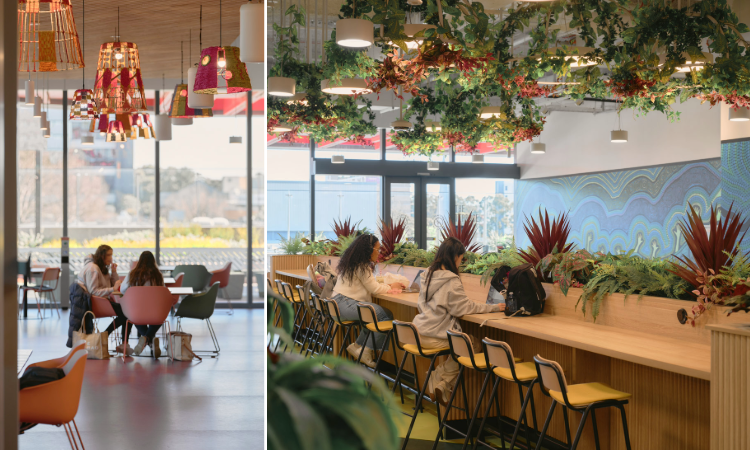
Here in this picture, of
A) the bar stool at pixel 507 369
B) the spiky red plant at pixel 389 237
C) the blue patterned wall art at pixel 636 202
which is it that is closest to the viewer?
the bar stool at pixel 507 369

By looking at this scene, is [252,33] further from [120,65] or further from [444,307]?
[120,65]

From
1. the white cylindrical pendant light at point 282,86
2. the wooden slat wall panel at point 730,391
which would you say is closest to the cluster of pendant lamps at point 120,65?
the white cylindrical pendant light at point 282,86

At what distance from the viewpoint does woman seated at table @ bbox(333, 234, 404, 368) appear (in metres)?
5.17

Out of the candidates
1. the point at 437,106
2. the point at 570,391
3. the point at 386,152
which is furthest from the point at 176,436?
the point at 386,152

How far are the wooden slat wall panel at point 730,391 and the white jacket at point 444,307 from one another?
1973mm

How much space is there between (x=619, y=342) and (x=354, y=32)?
7.43ft

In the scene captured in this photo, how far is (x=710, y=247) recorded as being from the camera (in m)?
3.61

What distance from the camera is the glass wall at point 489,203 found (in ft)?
49.4

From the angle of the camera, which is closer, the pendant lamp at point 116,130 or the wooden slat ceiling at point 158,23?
the wooden slat ceiling at point 158,23

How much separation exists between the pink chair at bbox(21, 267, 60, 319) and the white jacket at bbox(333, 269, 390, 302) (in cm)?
690

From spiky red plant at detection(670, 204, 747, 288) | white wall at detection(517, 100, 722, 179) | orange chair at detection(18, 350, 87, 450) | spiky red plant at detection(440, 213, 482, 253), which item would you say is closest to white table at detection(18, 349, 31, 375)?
orange chair at detection(18, 350, 87, 450)

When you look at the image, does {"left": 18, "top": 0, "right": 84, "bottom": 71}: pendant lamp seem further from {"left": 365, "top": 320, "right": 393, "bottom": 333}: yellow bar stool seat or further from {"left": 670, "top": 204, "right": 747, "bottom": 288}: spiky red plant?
{"left": 670, "top": 204, "right": 747, "bottom": 288}: spiky red plant

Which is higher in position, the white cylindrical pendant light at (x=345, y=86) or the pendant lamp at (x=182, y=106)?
the pendant lamp at (x=182, y=106)

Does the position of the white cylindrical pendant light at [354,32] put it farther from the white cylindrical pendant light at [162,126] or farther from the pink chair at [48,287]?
the pink chair at [48,287]
